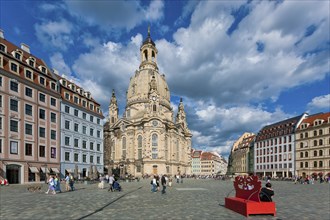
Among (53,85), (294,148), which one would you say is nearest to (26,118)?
(53,85)

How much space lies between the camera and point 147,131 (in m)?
107

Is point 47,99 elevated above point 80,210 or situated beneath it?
elevated above

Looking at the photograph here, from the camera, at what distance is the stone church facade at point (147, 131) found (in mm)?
106500

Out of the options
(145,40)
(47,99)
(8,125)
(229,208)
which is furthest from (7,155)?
(145,40)

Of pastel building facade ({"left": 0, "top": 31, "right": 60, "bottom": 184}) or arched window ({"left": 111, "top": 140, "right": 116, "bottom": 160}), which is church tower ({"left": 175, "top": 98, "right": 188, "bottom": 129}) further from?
pastel building facade ({"left": 0, "top": 31, "right": 60, "bottom": 184})

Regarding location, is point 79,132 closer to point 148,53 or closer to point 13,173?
point 13,173

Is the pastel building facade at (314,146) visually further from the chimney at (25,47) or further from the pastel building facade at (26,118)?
the chimney at (25,47)

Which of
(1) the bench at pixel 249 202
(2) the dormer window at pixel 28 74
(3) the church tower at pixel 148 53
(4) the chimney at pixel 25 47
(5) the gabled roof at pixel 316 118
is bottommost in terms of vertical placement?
(1) the bench at pixel 249 202

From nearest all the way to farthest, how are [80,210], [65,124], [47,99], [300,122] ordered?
[80,210], [47,99], [65,124], [300,122]

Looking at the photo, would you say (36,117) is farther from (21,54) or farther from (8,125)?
(21,54)

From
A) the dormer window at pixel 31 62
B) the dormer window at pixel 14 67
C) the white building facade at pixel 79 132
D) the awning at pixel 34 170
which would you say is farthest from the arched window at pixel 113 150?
the dormer window at pixel 14 67

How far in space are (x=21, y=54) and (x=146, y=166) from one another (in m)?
66.0

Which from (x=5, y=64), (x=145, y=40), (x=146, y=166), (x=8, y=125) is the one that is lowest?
(x=146, y=166)

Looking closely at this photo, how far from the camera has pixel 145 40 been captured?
139625 mm
